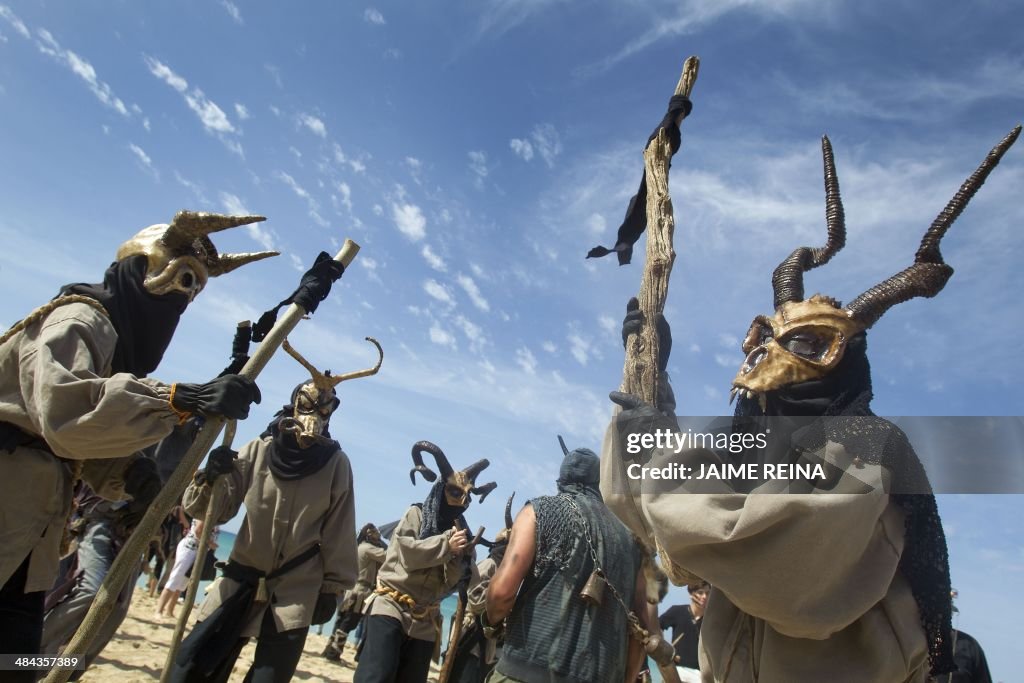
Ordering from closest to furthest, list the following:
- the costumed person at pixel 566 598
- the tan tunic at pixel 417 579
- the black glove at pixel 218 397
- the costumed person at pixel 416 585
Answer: the black glove at pixel 218 397 → the costumed person at pixel 566 598 → the costumed person at pixel 416 585 → the tan tunic at pixel 417 579

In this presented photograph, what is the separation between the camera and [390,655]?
5164mm

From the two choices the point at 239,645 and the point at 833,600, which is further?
the point at 239,645

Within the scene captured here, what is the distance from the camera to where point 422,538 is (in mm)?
6250

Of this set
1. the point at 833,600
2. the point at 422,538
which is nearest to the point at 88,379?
the point at 833,600

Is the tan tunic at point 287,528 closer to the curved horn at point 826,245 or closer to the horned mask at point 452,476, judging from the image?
the horned mask at point 452,476

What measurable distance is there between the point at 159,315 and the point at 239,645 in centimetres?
269

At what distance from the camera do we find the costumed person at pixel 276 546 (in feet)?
14.8

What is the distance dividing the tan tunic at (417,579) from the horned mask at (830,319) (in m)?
4.12

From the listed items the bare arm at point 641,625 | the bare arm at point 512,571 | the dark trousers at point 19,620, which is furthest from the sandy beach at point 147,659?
the bare arm at point 641,625

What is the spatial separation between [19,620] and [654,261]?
3227 millimetres

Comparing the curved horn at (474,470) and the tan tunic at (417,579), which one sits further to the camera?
the curved horn at (474,470)

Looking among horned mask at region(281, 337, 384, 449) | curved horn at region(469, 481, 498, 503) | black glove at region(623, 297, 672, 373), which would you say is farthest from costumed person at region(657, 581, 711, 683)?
black glove at region(623, 297, 672, 373)

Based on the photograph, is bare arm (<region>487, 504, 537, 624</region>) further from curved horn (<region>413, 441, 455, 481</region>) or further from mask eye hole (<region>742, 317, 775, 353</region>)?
curved horn (<region>413, 441, 455, 481</region>)

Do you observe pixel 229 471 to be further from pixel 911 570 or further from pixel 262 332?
pixel 911 570
